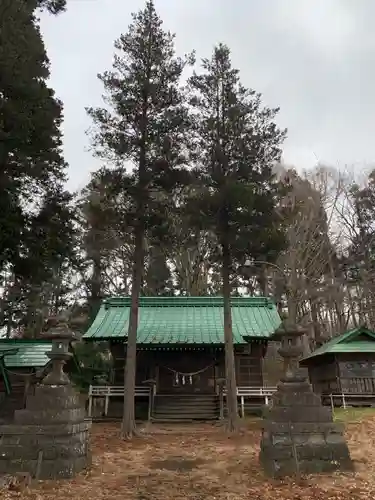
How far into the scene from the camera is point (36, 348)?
1797 centimetres

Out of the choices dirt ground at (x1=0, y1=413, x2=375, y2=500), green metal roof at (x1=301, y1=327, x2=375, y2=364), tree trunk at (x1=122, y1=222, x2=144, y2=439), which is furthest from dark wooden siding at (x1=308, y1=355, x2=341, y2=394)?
tree trunk at (x1=122, y1=222, x2=144, y2=439)

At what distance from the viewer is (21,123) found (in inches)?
474

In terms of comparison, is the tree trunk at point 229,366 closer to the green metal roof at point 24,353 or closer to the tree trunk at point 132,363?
the tree trunk at point 132,363

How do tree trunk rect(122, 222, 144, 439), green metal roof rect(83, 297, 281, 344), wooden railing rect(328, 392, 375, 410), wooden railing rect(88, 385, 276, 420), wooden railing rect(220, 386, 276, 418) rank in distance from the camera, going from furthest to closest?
green metal roof rect(83, 297, 281, 344) < wooden railing rect(220, 386, 276, 418) < wooden railing rect(328, 392, 375, 410) < wooden railing rect(88, 385, 276, 420) < tree trunk rect(122, 222, 144, 439)

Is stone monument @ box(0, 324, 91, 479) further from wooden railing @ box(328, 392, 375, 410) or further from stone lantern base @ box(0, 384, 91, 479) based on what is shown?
wooden railing @ box(328, 392, 375, 410)

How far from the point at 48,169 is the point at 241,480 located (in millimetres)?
11091

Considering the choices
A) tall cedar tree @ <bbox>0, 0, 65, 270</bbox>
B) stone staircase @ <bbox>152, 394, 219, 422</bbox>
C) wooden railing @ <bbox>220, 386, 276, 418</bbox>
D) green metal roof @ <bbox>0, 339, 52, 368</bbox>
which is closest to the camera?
tall cedar tree @ <bbox>0, 0, 65, 270</bbox>

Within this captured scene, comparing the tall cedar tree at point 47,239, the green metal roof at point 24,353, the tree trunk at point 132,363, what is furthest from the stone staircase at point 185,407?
the tall cedar tree at point 47,239

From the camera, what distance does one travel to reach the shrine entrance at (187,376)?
20.6 metres

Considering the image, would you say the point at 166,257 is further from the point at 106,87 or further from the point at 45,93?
the point at 45,93

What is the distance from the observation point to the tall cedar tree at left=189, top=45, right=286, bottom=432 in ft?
48.6

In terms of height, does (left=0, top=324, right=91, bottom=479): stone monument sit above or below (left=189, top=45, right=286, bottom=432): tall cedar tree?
below

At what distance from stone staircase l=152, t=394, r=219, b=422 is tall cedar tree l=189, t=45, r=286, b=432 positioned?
4.49m

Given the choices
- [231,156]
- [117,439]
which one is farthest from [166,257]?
[117,439]
